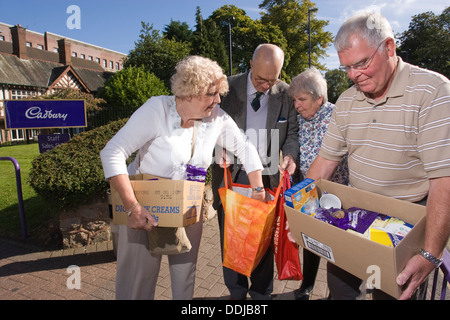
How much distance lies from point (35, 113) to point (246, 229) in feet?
13.8

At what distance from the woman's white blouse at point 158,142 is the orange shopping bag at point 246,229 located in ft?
1.36

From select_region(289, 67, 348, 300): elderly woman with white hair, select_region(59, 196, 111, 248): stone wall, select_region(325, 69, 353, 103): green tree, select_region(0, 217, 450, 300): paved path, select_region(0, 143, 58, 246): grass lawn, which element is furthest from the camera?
select_region(325, 69, 353, 103): green tree

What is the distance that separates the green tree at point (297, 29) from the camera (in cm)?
3441

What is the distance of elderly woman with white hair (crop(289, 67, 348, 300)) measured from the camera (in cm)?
261

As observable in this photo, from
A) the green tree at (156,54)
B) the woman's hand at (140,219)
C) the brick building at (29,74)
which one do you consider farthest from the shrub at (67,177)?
the brick building at (29,74)

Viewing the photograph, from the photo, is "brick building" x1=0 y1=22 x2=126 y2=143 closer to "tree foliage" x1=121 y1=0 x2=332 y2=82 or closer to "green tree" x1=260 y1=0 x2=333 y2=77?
"tree foliage" x1=121 y1=0 x2=332 y2=82

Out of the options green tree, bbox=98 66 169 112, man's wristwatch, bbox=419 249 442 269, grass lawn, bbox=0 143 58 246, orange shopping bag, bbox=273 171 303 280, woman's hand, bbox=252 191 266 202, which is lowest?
grass lawn, bbox=0 143 58 246

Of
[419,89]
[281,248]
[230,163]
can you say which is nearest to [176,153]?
[230,163]

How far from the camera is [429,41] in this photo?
116ft

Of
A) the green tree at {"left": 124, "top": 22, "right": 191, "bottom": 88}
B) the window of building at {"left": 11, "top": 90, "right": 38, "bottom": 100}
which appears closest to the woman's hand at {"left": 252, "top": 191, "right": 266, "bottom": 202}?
the green tree at {"left": 124, "top": 22, "right": 191, "bottom": 88}

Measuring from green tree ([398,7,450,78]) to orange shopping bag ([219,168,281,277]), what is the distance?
36002mm

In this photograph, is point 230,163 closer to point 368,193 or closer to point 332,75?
point 368,193

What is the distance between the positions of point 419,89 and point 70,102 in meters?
4.99

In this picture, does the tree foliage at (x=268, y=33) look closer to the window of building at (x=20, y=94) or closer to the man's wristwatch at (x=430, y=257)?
the window of building at (x=20, y=94)
